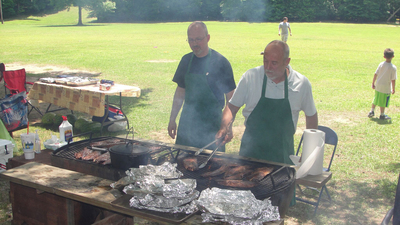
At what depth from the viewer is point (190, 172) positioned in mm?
2574

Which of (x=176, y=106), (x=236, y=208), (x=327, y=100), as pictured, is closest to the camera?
(x=236, y=208)

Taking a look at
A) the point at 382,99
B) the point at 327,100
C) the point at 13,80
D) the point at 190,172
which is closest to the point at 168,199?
the point at 190,172

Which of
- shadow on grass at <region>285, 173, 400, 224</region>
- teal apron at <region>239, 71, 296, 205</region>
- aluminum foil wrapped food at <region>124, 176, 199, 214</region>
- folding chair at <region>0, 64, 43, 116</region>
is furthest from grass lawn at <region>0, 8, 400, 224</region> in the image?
aluminum foil wrapped food at <region>124, 176, 199, 214</region>

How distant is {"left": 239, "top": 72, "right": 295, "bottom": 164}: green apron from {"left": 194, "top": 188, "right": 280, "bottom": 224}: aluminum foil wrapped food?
3.08ft

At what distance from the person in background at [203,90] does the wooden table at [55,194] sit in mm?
1281

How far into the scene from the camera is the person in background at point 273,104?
2.67 m

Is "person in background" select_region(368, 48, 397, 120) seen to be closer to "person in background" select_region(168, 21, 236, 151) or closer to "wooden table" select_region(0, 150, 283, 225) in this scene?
"person in background" select_region(168, 21, 236, 151)

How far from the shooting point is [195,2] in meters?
11.7

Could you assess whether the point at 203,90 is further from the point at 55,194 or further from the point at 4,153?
the point at 4,153

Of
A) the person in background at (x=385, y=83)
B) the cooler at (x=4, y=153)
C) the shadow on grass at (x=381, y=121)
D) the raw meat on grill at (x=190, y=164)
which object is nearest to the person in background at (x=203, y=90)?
the raw meat on grill at (x=190, y=164)

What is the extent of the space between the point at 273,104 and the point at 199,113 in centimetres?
107

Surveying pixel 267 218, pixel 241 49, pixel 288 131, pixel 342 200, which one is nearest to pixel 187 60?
pixel 288 131

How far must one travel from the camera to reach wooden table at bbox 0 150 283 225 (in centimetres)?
228

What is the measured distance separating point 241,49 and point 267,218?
63.1 ft
